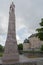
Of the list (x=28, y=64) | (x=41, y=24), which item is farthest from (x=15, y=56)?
(x=41, y=24)

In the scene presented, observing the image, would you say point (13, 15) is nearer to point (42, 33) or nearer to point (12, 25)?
point (12, 25)

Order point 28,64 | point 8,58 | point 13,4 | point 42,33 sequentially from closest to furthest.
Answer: point 28,64
point 8,58
point 13,4
point 42,33

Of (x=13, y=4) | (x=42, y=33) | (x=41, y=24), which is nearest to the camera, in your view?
(x=13, y=4)

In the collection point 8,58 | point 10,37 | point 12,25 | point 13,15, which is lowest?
Result: point 8,58

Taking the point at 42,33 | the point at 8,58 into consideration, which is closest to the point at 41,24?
the point at 42,33

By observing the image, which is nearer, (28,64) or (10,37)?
(28,64)

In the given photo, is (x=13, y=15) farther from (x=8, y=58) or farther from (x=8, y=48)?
(x=8, y=58)

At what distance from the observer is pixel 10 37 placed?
49.0ft

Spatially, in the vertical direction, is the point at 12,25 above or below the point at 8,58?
above

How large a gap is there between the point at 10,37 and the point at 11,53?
1.53m

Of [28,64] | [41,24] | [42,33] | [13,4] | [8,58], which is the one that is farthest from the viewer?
[41,24]

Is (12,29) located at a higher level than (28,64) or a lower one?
higher

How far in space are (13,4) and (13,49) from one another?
4.49m

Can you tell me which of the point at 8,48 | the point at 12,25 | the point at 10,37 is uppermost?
the point at 12,25
